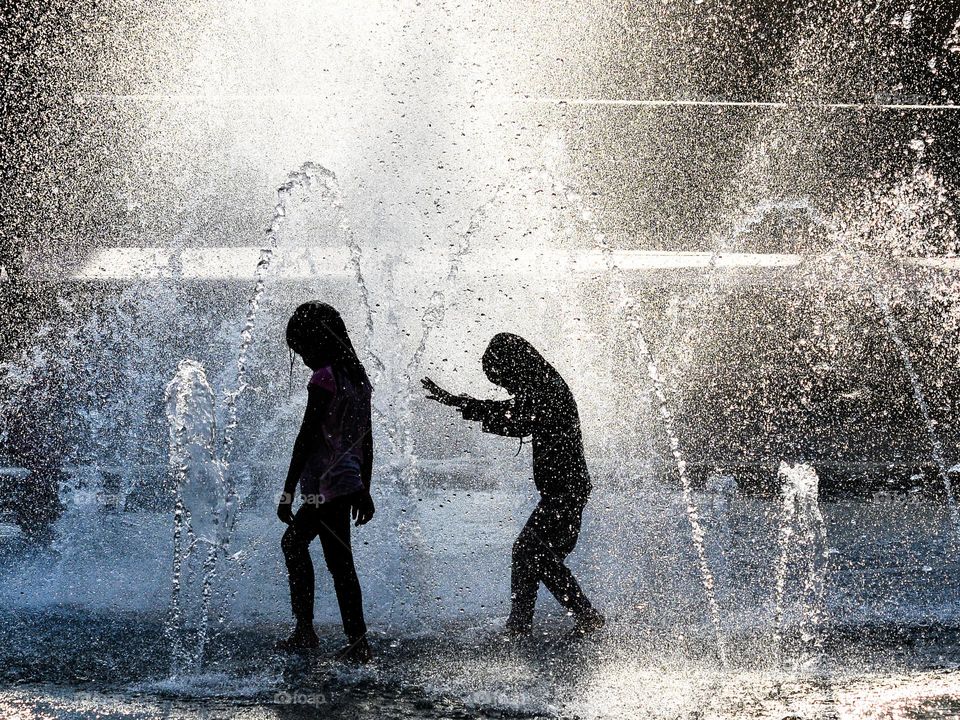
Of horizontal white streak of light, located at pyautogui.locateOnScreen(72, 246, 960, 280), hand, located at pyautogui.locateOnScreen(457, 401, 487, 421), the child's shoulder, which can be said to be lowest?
hand, located at pyautogui.locateOnScreen(457, 401, 487, 421)

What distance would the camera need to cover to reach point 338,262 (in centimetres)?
1009

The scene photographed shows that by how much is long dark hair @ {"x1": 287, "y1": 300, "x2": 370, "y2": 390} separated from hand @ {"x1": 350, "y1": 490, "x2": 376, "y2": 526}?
1.44 ft

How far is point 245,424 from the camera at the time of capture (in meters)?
7.96

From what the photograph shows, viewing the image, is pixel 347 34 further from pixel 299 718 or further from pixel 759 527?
pixel 299 718

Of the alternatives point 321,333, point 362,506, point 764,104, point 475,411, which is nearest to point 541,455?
point 475,411

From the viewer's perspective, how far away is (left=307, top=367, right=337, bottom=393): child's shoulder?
12.7 feet

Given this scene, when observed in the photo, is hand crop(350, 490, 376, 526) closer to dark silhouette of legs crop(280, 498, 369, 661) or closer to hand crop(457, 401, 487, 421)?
dark silhouette of legs crop(280, 498, 369, 661)

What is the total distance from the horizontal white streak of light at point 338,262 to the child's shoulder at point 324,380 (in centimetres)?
563

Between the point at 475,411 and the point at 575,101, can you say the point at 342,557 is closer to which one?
the point at 475,411

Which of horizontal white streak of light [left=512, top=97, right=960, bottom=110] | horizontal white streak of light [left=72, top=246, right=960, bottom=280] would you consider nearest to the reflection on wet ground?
horizontal white streak of light [left=72, top=246, right=960, bottom=280]

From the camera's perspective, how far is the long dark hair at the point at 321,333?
12.9 ft
